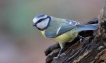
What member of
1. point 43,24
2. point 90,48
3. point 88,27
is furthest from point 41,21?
point 90,48

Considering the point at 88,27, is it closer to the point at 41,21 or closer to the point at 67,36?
the point at 67,36

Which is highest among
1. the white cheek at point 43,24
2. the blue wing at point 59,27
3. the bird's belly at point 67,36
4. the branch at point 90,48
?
the white cheek at point 43,24

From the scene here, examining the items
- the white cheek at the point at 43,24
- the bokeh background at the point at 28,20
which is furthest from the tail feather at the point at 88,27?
the bokeh background at the point at 28,20

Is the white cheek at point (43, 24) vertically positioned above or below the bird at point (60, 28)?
above

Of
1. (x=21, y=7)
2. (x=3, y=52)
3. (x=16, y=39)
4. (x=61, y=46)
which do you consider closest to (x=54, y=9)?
(x=21, y=7)

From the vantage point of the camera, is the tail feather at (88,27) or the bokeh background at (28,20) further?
the bokeh background at (28,20)

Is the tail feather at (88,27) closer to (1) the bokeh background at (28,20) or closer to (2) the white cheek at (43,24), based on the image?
(2) the white cheek at (43,24)

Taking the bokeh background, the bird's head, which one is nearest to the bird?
the bird's head

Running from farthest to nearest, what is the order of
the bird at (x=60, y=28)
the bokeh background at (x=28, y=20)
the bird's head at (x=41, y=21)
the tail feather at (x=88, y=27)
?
the bokeh background at (x=28, y=20) < the bird's head at (x=41, y=21) < the bird at (x=60, y=28) < the tail feather at (x=88, y=27)
